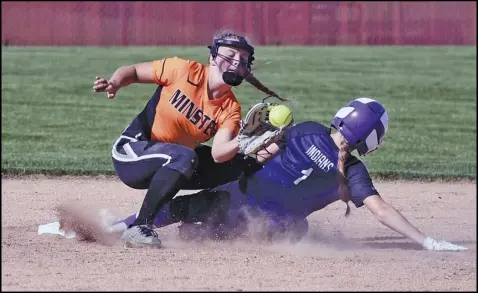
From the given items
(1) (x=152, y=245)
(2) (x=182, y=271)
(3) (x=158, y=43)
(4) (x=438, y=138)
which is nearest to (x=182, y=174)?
(1) (x=152, y=245)

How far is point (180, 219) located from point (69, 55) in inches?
737

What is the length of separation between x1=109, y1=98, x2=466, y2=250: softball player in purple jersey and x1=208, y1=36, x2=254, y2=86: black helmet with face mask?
0.51 metres

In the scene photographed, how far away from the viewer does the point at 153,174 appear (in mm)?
7031

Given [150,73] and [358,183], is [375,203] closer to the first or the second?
[358,183]

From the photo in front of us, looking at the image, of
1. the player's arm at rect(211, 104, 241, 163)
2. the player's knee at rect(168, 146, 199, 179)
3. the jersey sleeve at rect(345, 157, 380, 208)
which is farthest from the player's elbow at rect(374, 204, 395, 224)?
the player's knee at rect(168, 146, 199, 179)

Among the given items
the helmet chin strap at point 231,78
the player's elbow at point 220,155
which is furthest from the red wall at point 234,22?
the player's elbow at point 220,155

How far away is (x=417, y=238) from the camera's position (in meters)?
6.74

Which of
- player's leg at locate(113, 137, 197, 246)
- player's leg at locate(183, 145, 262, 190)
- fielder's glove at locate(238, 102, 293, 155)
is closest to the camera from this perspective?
fielder's glove at locate(238, 102, 293, 155)

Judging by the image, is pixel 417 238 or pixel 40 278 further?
pixel 417 238

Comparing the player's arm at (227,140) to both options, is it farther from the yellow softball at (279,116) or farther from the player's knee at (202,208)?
the player's knee at (202,208)

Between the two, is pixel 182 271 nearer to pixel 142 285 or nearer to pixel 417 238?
pixel 142 285

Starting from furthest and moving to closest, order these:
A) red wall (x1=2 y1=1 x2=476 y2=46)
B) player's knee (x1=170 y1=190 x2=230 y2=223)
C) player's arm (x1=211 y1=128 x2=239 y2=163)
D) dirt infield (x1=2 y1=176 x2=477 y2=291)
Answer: red wall (x1=2 y1=1 x2=476 y2=46), player's knee (x1=170 y1=190 x2=230 y2=223), player's arm (x1=211 y1=128 x2=239 y2=163), dirt infield (x1=2 y1=176 x2=477 y2=291)

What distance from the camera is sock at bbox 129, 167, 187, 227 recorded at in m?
6.83

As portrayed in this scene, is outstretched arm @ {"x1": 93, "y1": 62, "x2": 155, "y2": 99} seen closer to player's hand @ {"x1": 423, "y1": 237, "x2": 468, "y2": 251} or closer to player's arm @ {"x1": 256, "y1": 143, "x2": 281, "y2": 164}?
player's arm @ {"x1": 256, "y1": 143, "x2": 281, "y2": 164}
